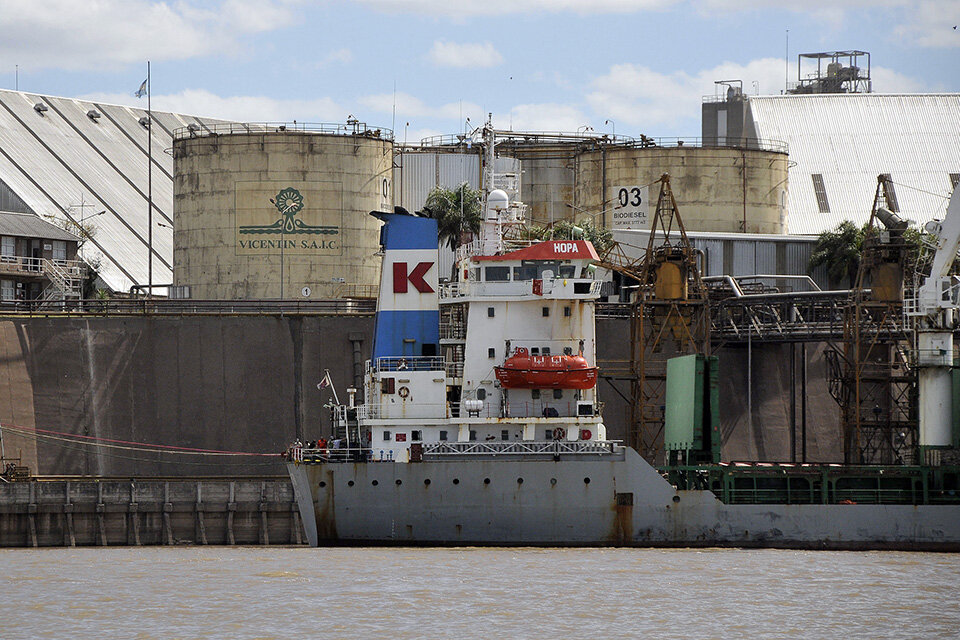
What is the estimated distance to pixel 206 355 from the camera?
196 feet

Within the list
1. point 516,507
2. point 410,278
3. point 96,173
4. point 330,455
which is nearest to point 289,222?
point 96,173

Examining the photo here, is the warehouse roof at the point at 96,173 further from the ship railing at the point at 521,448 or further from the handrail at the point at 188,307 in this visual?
the ship railing at the point at 521,448

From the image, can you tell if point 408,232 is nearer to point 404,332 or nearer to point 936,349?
point 404,332

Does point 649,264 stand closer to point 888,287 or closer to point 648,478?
point 888,287

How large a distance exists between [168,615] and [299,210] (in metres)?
40.4

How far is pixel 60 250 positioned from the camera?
7631 cm

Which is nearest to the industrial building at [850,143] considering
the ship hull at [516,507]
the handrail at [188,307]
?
the handrail at [188,307]

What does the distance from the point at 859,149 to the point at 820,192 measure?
153 inches

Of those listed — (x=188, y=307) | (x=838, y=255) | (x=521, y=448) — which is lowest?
(x=521, y=448)

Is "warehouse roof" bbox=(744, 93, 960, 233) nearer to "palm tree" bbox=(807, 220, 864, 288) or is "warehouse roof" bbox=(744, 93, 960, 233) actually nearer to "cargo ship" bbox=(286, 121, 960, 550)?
"palm tree" bbox=(807, 220, 864, 288)

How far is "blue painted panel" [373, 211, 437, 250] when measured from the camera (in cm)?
4853

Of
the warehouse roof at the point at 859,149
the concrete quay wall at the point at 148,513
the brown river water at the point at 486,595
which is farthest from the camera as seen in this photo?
the warehouse roof at the point at 859,149

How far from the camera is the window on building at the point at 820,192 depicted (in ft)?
269

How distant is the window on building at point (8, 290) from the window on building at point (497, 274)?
33.9 meters
